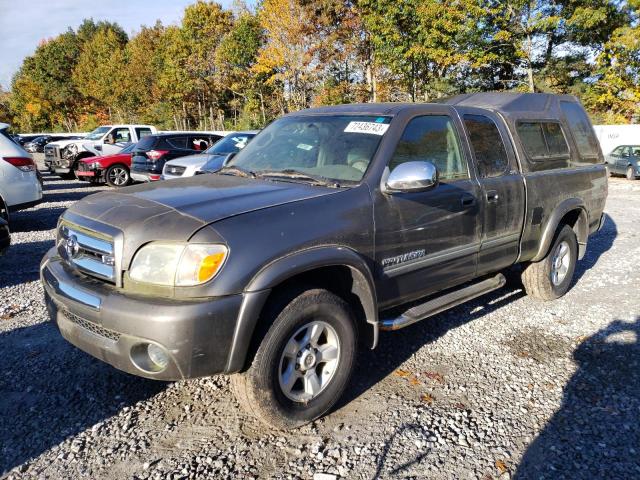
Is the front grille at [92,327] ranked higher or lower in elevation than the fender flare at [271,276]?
lower

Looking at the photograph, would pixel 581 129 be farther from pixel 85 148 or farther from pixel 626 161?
pixel 626 161

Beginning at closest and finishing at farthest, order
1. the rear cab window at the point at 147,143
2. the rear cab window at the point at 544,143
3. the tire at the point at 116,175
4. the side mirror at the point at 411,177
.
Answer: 1. the side mirror at the point at 411,177
2. the rear cab window at the point at 544,143
3. the rear cab window at the point at 147,143
4. the tire at the point at 116,175

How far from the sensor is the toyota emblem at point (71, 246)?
2992 millimetres

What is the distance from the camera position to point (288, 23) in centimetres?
3091

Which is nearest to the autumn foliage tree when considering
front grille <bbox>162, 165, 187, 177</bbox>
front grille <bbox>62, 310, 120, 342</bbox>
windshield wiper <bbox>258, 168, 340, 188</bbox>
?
front grille <bbox>162, 165, 187, 177</bbox>

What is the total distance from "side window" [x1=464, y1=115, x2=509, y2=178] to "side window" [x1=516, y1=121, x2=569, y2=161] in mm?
393

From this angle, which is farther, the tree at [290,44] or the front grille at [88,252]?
the tree at [290,44]

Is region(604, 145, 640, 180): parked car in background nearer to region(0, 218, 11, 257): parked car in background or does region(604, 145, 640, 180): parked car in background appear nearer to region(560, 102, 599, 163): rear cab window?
region(560, 102, 599, 163): rear cab window

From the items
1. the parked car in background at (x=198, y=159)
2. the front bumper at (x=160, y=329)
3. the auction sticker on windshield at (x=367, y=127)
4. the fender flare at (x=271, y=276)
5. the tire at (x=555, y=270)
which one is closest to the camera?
the front bumper at (x=160, y=329)

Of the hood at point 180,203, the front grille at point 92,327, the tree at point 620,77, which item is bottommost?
the front grille at point 92,327

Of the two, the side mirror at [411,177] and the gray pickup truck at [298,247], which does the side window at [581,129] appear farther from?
the side mirror at [411,177]

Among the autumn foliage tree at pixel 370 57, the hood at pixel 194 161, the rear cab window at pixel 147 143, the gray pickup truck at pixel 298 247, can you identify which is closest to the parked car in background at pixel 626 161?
the autumn foliage tree at pixel 370 57

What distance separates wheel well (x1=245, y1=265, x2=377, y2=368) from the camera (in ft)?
8.93

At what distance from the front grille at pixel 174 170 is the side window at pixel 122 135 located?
27.0 ft
